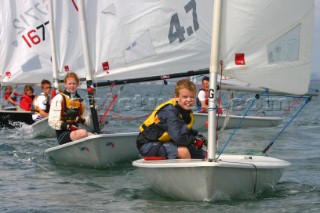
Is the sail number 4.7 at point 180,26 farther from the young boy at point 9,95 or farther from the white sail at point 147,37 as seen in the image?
the young boy at point 9,95

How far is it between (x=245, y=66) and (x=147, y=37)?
12.3 ft

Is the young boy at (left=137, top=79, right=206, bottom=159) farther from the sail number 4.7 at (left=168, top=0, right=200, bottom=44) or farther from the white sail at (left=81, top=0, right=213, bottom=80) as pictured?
the sail number 4.7 at (left=168, top=0, right=200, bottom=44)

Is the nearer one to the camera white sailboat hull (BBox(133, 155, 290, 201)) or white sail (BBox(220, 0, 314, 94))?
white sailboat hull (BBox(133, 155, 290, 201))

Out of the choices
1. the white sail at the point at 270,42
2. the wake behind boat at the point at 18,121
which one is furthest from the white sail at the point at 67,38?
the white sail at the point at 270,42

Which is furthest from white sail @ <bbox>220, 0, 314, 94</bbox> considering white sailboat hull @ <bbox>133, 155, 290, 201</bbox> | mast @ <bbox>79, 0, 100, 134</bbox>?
mast @ <bbox>79, 0, 100, 134</bbox>

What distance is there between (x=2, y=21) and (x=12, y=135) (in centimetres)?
493

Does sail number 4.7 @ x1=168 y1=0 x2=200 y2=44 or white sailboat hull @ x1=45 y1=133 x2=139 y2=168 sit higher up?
sail number 4.7 @ x1=168 y1=0 x2=200 y2=44

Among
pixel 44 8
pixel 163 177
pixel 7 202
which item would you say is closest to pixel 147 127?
pixel 163 177

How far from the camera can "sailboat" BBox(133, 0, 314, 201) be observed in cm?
635

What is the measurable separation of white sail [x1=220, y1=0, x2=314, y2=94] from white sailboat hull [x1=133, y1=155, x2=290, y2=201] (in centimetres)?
81

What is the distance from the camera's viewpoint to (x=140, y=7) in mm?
10125

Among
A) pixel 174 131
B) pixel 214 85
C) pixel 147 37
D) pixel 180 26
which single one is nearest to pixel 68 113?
pixel 147 37

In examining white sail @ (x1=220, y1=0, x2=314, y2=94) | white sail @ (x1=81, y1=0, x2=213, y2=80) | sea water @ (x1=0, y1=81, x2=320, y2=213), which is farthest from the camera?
white sail @ (x1=81, y1=0, x2=213, y2=80)

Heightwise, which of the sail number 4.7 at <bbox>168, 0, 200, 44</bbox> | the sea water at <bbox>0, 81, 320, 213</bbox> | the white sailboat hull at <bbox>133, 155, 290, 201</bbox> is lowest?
the sea water at <bbox>0, 81, 320, 213</bbox>
